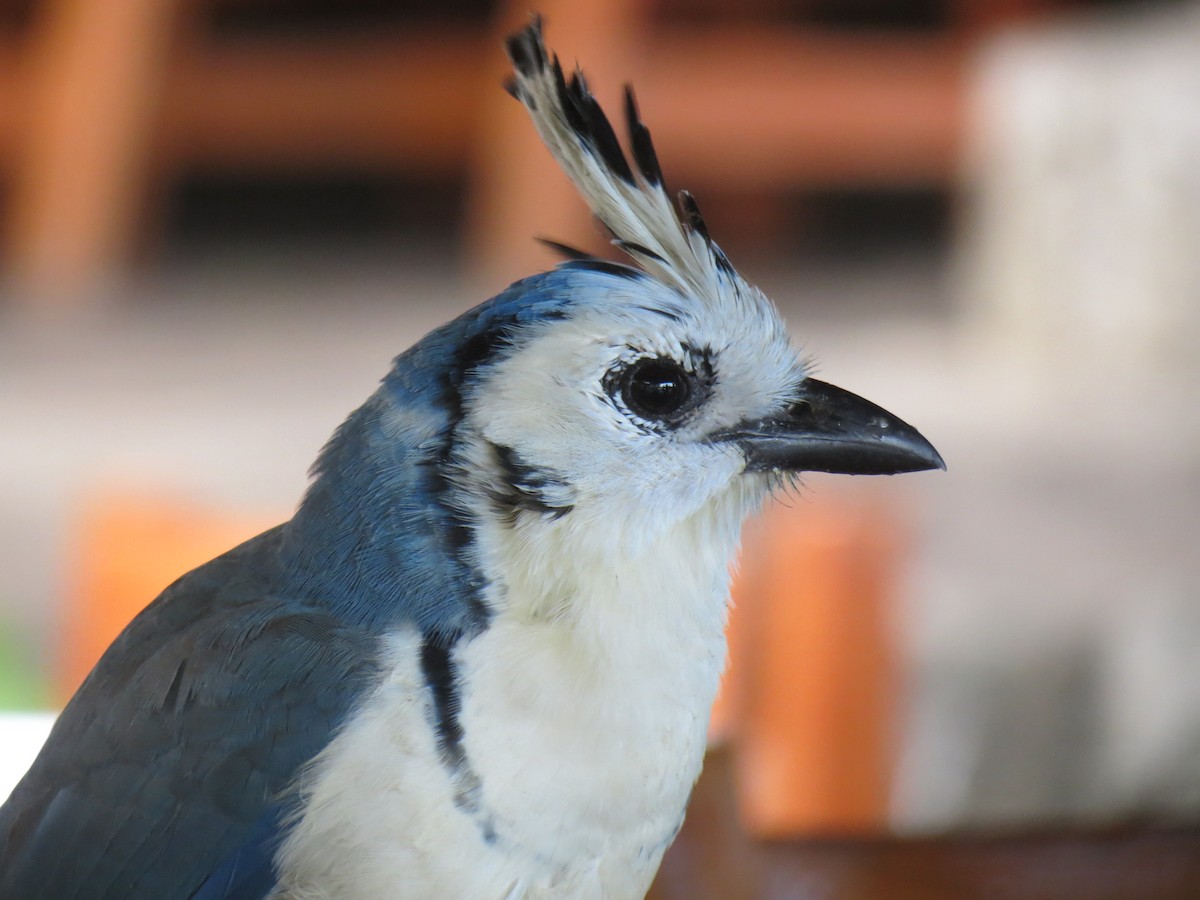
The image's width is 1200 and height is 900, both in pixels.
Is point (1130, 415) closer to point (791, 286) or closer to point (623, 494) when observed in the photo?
point (791, 286)

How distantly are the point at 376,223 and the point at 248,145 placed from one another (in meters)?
1.35

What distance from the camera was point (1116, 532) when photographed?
5273mm

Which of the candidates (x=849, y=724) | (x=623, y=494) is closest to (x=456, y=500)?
(x=623, y=494)

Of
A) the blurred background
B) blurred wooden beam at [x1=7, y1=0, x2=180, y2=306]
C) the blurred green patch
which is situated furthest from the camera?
blurred wooden beam at [x1=7, y1=0, x2=180, y2=306]

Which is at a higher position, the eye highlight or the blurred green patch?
the eye highlight

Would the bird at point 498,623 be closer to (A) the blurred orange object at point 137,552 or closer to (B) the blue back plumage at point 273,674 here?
(B) the blue back plumage at point 273,674

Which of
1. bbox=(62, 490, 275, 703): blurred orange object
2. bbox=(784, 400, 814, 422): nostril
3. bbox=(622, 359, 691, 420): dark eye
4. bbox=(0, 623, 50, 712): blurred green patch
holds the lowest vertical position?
bbox=(0, 623, 50, 712): blurred green patch

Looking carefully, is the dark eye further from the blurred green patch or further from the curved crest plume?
the blurred green patch

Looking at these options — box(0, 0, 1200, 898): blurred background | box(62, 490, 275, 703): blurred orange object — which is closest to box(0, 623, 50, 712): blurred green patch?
box(0, 0, 1200, 898): blurred background

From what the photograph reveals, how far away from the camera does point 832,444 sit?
1604 millimetres

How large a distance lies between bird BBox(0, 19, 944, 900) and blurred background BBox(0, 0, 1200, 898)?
1645 millimetres

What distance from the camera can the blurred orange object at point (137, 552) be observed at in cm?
312

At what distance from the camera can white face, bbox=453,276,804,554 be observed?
59.0 inches

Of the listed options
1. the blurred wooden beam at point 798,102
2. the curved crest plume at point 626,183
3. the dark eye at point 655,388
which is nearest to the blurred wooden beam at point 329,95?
the blurred wooden beam at point 798,102
